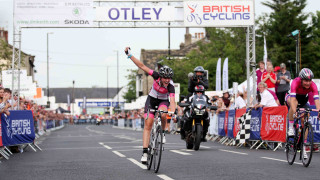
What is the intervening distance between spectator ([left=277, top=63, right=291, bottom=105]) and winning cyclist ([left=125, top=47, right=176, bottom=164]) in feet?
33.0

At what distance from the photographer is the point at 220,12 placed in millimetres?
24953

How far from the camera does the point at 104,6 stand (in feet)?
83.5

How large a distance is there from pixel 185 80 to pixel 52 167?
4567 cm

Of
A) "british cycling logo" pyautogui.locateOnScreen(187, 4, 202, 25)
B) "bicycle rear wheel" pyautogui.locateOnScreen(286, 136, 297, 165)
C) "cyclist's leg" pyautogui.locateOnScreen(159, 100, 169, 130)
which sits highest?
"british cycling logo" pyautogui.locateOnScreen(187, 4, 202, 25)

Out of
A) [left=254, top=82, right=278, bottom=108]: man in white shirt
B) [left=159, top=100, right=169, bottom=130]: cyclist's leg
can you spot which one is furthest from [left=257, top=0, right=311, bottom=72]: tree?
[left=159, top=100, right=169, bottom=130]: cyclist's leg

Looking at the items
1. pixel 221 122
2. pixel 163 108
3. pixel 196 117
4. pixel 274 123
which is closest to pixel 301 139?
pixel 163 108

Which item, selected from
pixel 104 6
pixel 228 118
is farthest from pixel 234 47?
pixel 228 118

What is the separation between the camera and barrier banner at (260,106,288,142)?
15.3 metres

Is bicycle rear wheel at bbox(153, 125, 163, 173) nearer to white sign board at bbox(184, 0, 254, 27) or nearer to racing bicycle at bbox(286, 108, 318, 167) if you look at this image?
racing bicycle at bbox(286, 108, 318, 167)

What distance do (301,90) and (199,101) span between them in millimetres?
4603

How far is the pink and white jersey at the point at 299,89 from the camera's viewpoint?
33.3 feet

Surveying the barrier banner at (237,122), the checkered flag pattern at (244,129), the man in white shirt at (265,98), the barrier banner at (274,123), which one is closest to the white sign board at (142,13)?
the barrier banner at (237,122)

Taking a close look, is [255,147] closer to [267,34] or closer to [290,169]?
[290,169]

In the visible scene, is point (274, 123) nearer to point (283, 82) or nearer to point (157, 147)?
point (283, 82)
